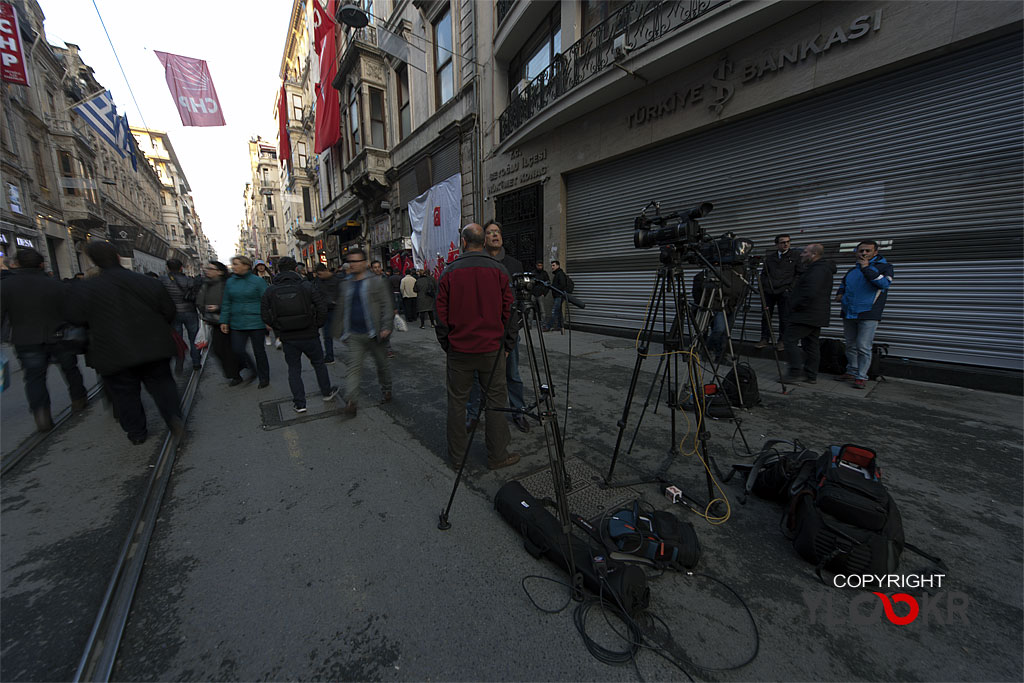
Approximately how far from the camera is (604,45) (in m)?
7.87

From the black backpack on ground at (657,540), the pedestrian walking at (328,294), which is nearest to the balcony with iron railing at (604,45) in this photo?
the pedestrian walking at (328,294)

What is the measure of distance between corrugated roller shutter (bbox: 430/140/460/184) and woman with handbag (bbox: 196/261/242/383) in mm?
9889

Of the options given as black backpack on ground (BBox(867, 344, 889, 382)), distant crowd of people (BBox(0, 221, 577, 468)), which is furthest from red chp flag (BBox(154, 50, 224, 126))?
black backpack on ground (BBox(867, 344, 889, 382))

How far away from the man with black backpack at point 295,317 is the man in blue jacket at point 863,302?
708 centimetres

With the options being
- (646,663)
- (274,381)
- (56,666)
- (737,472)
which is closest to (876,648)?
(646,663)

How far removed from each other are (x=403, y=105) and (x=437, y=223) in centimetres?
700

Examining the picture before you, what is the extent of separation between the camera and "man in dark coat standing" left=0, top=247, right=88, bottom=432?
4086mm

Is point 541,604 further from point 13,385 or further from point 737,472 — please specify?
point 13,385

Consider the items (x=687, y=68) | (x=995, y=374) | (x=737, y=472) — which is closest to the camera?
(x=737, y=472)

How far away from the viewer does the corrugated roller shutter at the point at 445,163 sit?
13.8 meters

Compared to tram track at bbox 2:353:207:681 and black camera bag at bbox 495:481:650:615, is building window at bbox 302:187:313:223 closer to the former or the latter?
tram track at bbox 2:353:207:681

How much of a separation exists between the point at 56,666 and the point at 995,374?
8.81 metres

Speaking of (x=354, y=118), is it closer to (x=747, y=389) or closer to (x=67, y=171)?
(x=67, y=171)

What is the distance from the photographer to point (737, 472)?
10.3 ft
